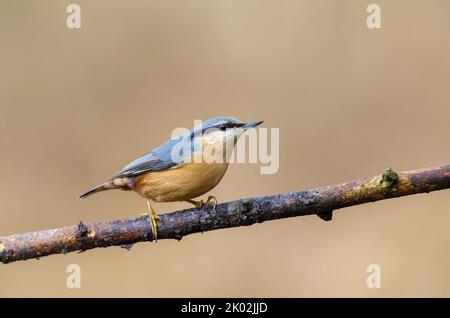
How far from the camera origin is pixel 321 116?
6.23 meters

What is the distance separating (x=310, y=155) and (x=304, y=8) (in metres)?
1.75

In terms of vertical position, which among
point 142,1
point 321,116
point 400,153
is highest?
point 142,1

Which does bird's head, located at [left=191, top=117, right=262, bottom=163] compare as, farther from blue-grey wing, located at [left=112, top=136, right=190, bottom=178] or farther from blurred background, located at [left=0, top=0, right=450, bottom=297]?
blurred background, located at [left=0, top=0, right=450, bottom=297]

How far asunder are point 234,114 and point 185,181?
2953 mm

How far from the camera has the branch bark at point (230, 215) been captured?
2543 millimetres

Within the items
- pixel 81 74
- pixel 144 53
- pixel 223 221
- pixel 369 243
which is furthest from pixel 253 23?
pixel 223 221

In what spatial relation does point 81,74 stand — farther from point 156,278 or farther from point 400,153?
point 400,153

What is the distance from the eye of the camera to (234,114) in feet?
20.2

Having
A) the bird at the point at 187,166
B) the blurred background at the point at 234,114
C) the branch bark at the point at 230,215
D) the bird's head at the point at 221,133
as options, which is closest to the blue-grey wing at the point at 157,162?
the bird at the point at 187,166

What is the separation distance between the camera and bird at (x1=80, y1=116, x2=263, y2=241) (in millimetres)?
3312

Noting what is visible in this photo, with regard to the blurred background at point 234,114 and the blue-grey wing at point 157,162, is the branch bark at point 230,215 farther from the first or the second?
the blurred background at point 234,114

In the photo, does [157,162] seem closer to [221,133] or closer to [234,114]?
[221,133]

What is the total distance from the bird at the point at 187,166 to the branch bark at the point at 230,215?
1.05 ft

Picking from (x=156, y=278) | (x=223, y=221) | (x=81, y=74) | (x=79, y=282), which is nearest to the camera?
(x=223, y=221)
